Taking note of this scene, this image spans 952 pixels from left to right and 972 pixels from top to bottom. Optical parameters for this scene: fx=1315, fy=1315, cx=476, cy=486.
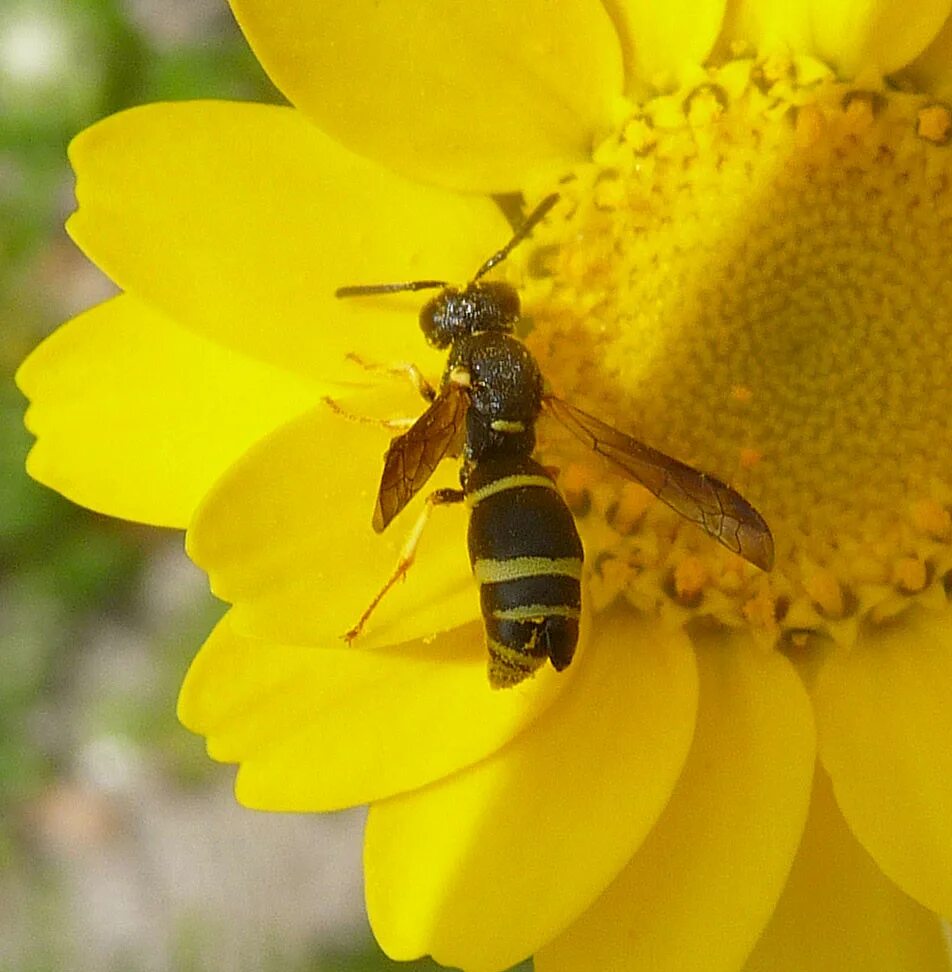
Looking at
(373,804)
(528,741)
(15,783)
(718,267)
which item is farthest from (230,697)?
(15,783)

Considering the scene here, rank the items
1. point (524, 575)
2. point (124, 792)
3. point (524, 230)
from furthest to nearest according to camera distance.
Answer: point (124, 792)
point (524, 230)
point (524, 575)

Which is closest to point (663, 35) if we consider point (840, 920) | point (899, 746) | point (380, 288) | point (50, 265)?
point (380, 288)

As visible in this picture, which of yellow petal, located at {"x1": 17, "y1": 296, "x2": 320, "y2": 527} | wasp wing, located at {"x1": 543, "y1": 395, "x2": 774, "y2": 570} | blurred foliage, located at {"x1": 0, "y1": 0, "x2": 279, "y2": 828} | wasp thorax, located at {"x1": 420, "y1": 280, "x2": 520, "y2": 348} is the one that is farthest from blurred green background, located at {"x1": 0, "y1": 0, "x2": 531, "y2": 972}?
wasp wing, located at {"x1": 543, "y1": 395, "x2": 774, "y2": 570}

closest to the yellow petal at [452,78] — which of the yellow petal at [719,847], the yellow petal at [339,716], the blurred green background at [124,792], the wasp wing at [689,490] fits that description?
the wasp wing at [689,490]

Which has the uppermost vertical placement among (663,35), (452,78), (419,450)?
(663,35)

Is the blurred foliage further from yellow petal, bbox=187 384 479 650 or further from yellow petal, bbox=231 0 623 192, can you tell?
yellow petal, bbox=187 384 479 650

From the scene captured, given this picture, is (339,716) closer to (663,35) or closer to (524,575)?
(524,575)

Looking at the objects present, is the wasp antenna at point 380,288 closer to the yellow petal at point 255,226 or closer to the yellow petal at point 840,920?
the yellow petal at point 255,226
